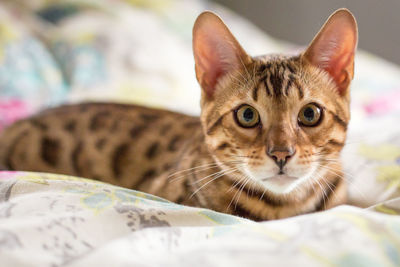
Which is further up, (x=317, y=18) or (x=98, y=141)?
(x=317, y=18)

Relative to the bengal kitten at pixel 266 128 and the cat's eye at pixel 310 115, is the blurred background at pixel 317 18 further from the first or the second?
the cat's eye at pixel 310 115

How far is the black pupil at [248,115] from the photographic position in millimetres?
1164

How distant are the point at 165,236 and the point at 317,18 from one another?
9.87 feet

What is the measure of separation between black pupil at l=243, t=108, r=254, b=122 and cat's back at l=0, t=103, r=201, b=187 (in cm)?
44

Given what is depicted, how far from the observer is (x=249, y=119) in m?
1.16

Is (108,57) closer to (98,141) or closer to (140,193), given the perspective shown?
(98,141)

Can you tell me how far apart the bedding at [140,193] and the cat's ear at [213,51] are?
1.42 feet

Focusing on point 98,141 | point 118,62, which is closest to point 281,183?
point 98,141

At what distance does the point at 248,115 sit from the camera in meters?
1.17

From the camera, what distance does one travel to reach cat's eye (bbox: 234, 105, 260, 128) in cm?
115

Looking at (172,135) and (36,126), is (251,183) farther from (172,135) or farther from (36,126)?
(36,126)

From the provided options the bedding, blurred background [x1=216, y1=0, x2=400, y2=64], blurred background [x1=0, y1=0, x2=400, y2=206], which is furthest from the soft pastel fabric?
blurred background [x1=216, y1=0, x2=400, y2=64]

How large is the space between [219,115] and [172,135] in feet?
1.41

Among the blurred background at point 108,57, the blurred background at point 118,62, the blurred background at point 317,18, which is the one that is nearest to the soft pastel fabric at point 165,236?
the blurred background at point 118,62
